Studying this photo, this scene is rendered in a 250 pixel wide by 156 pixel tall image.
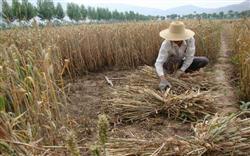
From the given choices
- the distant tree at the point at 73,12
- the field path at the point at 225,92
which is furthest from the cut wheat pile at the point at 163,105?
the distant tree at the point at 73,12

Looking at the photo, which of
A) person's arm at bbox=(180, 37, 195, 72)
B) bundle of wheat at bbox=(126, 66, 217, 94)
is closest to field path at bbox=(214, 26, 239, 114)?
bundle of wheat at bbox=(126, 66, 217, 94)

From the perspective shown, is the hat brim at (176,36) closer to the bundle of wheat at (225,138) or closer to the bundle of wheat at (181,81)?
the bundle of wheat at (181,81)

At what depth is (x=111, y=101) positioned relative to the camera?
13.8 feet

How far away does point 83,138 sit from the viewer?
10.7ft

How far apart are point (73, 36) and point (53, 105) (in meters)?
3.68

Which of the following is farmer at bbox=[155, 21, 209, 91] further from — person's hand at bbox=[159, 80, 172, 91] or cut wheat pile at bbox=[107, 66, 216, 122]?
cut wheat pile at bbox=[107, 66, 216, 122]

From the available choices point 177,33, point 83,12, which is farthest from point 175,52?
point 83,12

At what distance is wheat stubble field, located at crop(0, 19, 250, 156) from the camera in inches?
97.2

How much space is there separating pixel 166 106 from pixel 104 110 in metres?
0.75

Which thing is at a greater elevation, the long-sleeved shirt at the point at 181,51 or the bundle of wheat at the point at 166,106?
the long-sleeved shirt at the point at 181,51

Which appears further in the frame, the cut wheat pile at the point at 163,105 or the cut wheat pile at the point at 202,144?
the cut wheat pile at the point at 163,105

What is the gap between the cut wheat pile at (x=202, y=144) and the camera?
2461mm

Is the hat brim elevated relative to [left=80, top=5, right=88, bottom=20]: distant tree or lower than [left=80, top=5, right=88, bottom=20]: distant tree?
elevated

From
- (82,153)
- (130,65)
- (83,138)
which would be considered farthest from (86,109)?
(130,65)
